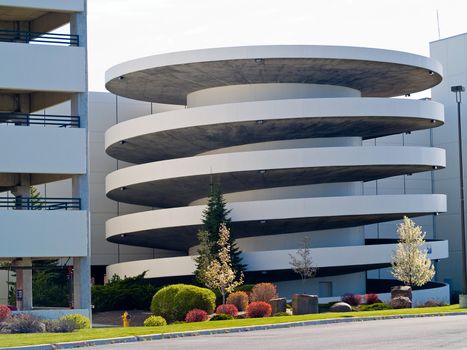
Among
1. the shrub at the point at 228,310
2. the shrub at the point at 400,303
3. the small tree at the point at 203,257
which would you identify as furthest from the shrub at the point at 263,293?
the shrub at the point at 400,303

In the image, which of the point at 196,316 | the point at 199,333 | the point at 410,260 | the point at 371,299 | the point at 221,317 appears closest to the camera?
the point at 199,333

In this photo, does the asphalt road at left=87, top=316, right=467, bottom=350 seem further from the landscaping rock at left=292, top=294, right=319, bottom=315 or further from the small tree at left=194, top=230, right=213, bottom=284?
the small tree at left=194, top=230, right=213, bottom=284

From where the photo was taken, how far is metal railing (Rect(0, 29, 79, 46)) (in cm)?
4666

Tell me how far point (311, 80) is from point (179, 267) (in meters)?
13.4

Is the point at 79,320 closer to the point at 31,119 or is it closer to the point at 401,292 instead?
the point at 31,119

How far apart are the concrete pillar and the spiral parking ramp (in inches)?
484

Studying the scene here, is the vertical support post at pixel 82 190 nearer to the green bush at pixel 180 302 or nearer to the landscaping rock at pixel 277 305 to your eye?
the green bush at pixel 180 302

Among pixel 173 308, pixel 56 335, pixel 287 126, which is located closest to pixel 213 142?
pixel 287 126

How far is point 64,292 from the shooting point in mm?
64188

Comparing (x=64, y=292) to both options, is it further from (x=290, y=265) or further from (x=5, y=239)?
(x=5, y=239)

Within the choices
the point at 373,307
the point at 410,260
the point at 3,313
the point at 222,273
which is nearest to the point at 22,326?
the point at 3,313

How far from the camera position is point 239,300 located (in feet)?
170

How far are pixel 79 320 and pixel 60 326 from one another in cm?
234

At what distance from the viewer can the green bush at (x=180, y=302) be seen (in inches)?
1879
